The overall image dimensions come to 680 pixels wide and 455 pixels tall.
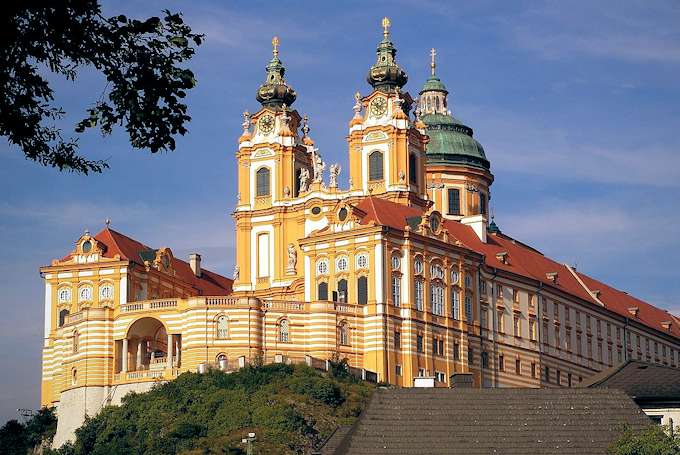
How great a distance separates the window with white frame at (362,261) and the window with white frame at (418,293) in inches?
156

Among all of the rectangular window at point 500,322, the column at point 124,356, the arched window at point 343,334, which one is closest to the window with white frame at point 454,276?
the rectangular window at point 500,322

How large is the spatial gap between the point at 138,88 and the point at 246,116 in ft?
356

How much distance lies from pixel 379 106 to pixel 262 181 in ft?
37.9

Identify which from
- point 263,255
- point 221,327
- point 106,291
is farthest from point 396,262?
point 106,291

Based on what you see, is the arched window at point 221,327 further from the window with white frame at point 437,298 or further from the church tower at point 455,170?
the church tower at point 455,170

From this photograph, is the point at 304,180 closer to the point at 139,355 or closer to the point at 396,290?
the point at 396,290

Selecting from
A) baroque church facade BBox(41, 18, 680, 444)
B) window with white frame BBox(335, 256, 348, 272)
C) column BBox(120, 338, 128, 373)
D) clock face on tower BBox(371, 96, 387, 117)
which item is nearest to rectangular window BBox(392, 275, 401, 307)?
baroque church facade BBox(41, 18, 680, 444)

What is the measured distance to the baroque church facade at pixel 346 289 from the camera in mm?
112688

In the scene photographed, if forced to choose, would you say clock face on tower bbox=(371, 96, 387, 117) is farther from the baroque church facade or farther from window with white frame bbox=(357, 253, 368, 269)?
window with white frame bbox=(357, 253, 368, 269)

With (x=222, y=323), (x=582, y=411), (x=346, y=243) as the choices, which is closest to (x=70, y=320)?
(x=222, y=323)

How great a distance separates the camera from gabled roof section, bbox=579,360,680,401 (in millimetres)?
74562

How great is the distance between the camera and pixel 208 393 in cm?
10638

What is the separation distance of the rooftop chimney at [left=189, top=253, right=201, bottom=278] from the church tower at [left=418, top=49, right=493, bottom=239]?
2350cm

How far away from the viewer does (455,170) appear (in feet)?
488
